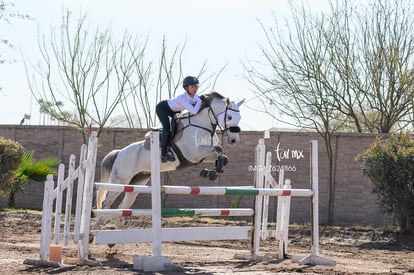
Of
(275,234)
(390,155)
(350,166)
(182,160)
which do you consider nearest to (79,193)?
(182,160)

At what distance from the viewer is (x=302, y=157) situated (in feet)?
66.4

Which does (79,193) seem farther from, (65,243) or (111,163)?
(111,163)

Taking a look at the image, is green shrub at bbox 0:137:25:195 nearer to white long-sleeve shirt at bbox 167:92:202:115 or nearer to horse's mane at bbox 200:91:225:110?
white long-sleeve shirt at bbox 167:92:202:115

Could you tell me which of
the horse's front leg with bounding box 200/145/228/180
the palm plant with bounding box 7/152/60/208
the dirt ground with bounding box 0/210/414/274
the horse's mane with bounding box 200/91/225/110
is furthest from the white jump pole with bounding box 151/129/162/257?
the palm plant with bounding box 7/152/60/208

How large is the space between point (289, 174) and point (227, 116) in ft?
28.9

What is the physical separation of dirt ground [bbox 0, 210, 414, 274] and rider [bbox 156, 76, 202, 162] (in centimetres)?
156

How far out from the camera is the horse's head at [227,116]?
11.5m

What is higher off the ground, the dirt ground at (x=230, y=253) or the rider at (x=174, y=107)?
the rider at (x=174, y=107)

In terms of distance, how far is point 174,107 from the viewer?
475 inches

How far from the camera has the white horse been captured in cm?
1161

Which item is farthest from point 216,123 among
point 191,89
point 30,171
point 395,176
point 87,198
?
point 30,171

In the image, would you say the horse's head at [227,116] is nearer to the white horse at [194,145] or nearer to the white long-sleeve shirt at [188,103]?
the white horse at [194,145]

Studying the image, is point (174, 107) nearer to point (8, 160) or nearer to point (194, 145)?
point (194, 145)

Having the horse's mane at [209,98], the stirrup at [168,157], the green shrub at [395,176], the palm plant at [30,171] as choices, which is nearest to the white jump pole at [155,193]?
the stirrup at [168,157]
